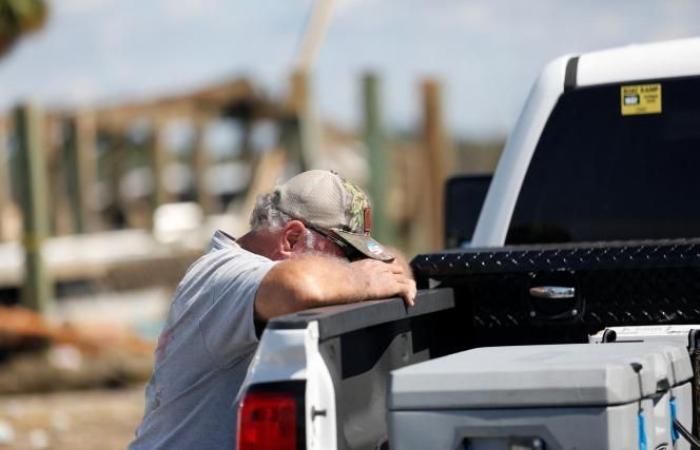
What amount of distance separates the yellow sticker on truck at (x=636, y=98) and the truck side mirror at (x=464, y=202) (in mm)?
1008

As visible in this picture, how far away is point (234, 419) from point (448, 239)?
9.28 ft

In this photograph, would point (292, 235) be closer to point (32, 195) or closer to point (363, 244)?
point (363, 244)

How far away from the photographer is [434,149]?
14.4 meters

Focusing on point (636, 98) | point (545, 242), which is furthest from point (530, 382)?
point (636, 98)

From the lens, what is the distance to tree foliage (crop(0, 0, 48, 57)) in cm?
1717

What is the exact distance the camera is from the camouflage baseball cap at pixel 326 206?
3.82 metres

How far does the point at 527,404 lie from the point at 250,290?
0.83 metres

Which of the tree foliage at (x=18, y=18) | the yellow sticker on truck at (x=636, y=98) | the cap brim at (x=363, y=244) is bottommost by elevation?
the cap brim at (x=363, y=244)

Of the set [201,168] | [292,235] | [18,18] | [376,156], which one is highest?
[18,18]

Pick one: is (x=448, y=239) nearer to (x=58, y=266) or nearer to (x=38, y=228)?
(x=38, y=228)

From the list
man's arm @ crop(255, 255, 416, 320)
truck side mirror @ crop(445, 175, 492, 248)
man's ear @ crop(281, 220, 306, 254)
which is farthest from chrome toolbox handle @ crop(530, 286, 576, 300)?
truck side mirror @ crop(445, 175, 492, 248)

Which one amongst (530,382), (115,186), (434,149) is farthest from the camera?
(115,186)

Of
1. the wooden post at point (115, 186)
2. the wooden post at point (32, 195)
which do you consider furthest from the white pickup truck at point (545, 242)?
the wooden post at point (115, 186)

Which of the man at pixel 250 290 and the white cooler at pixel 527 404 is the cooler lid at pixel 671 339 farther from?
the man at pixel 250 290
